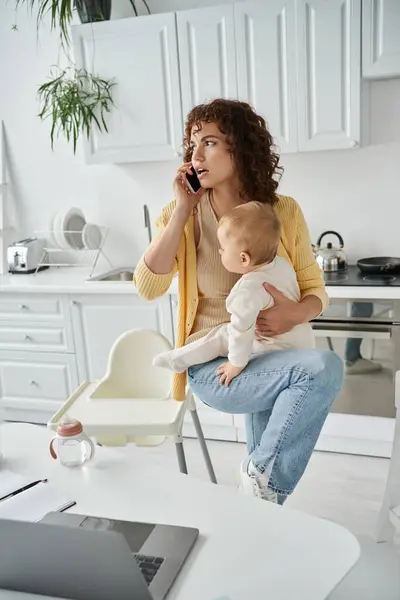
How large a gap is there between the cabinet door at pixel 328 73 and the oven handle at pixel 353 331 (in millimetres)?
842

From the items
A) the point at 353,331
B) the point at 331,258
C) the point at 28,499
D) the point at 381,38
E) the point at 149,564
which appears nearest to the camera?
the point at 149,564

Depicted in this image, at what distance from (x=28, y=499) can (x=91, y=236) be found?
2440 millimetres

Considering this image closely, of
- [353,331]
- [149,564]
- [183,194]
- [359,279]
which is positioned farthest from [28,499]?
[359,279]

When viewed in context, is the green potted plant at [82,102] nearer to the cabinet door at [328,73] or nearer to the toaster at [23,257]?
the toaster at [23,257]

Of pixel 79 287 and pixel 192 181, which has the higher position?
pixel 192 181

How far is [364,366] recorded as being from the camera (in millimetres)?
3000

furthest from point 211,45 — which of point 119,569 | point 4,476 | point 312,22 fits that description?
point 119,569

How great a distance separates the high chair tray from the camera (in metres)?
2.21

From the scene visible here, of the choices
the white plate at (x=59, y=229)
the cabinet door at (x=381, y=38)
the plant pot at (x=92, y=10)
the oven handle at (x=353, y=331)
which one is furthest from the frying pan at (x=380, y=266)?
the plant pot at (x=92, y=10)

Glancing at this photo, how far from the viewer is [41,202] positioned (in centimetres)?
399

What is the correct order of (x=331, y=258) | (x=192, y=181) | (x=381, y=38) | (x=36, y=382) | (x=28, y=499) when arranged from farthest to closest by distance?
(x=36, y=382)
(x=331, y=258)
(x=381, y=38)
(x=192, y=181)
(x=28, y=499)

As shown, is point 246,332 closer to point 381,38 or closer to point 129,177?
point 381,38

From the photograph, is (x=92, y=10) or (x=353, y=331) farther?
(x=92, y=10)

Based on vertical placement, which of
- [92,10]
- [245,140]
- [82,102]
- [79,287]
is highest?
[92,10]
